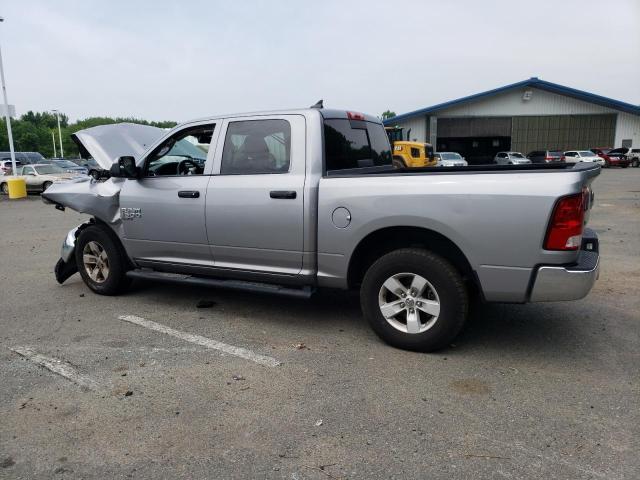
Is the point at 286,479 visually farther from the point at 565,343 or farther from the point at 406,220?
the point at 565,343

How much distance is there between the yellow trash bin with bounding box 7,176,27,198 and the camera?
20.9 metres

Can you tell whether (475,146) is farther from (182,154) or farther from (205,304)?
(205,304)

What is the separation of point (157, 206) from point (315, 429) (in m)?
2.99

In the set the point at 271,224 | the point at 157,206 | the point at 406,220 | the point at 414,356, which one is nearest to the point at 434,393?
the point at 414,356

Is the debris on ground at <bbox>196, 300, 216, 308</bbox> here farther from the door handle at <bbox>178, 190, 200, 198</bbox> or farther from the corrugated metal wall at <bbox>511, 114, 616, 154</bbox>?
the corrugated metal wall at <bbox>511, 114, 616, 154</bbox>

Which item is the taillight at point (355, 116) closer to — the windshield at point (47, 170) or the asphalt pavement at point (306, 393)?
the asphalt pavement at point (306, 393)

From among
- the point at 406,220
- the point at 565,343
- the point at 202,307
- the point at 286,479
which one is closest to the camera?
the point at 286,479

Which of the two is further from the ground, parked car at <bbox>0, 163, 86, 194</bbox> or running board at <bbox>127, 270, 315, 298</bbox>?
parked car at <bbox>0, 163, 86, 194</bbox>

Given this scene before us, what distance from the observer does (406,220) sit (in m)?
3.87

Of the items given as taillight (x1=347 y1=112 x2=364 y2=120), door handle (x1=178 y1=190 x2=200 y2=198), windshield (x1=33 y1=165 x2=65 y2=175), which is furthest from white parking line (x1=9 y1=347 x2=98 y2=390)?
windshield (x1=33 y1=165 x2=65 y2=175)

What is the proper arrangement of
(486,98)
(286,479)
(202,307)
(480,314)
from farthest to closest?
(486,98), (202,307), (480,314), (286,479)

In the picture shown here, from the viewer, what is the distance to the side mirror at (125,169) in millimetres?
5102

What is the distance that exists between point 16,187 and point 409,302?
21.5m

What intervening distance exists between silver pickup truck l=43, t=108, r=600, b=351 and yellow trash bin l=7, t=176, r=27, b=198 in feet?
58.2
